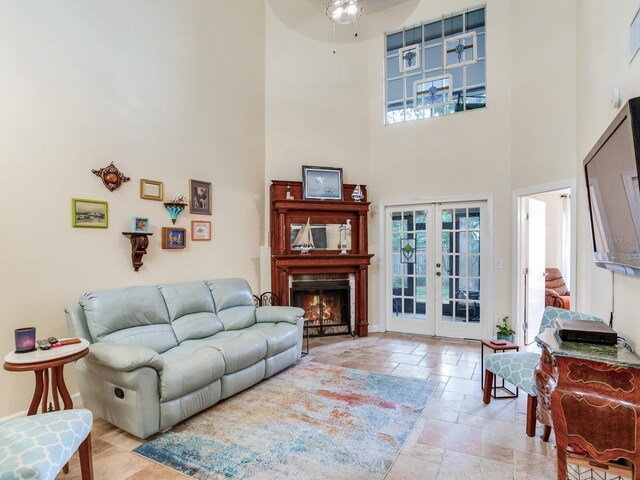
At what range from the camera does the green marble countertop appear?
5.29 feet

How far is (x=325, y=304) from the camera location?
5211 millimetres

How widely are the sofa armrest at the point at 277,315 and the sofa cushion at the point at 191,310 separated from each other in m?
0.52

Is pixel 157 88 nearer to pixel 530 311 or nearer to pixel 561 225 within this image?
pixel 530 311

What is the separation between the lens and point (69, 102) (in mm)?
2904


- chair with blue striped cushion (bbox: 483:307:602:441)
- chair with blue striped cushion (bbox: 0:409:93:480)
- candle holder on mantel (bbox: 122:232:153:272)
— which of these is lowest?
chair with blue striped cushion (bbox: 483:307:602:441)

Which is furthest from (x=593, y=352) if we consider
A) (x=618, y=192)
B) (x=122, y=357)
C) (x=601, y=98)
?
(x=122, y=357)

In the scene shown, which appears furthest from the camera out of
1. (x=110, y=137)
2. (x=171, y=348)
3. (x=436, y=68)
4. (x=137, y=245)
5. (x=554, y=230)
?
(x=554, y=230)

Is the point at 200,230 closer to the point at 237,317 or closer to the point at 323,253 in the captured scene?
the point at 237,317

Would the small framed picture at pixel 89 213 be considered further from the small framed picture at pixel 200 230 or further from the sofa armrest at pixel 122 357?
the sofa armrest at pixel 122 357

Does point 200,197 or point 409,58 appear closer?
point 200,197

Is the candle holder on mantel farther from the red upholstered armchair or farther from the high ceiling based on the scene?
the red upholstered armchair

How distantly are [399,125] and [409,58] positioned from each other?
1.09 meters

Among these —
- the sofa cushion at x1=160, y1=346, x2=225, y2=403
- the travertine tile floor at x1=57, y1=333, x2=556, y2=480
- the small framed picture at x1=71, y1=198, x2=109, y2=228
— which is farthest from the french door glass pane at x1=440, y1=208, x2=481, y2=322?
the small framed picture at x1=71, y1=198, x2=109, y2=228

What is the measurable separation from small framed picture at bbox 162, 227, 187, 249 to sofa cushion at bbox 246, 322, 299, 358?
3.99 feet
